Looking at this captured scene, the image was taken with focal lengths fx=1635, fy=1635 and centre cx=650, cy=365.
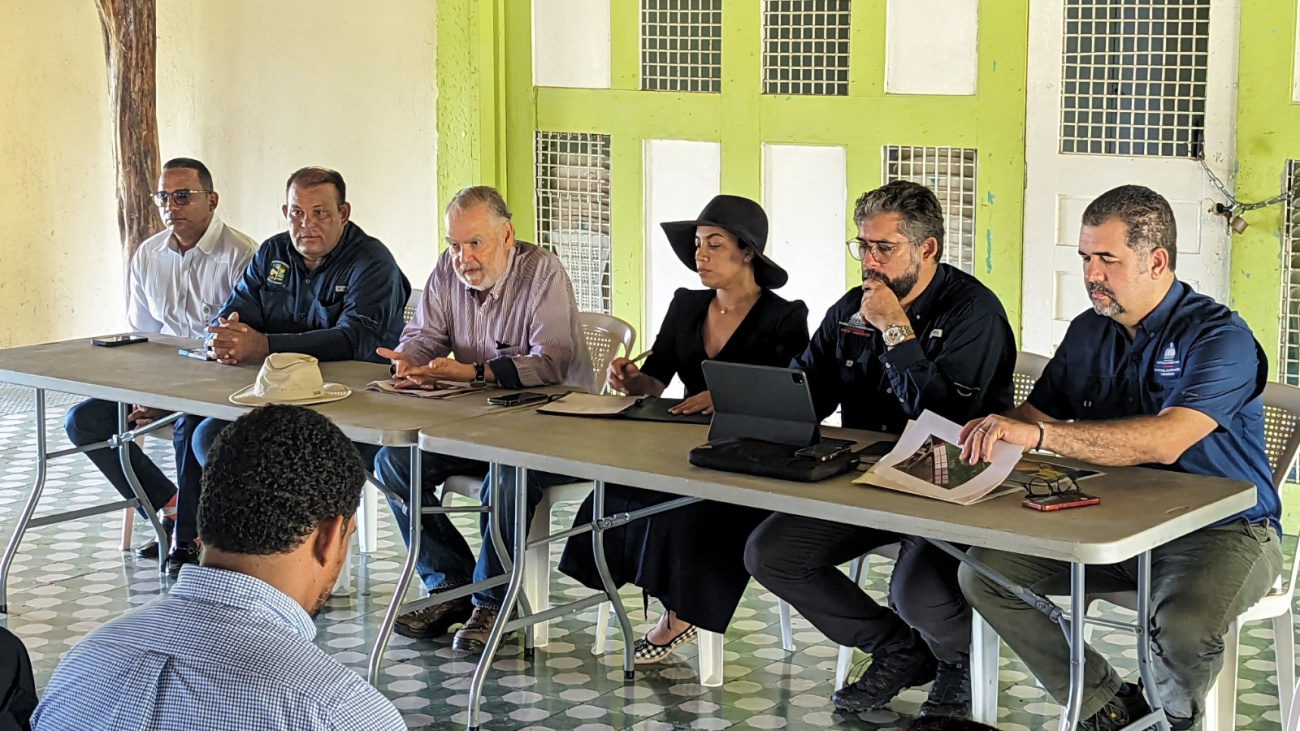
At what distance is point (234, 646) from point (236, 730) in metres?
0.09

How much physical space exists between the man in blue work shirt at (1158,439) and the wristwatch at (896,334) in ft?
1.28

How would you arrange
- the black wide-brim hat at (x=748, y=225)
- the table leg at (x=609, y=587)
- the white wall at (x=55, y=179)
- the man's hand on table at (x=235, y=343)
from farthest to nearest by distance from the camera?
the white wall at (x=55, y=179) → the man's hand on table at (x=235, y=343) → the black wide-brim hat at (x=748, y=225) → the table leg at (x=609, y=587)

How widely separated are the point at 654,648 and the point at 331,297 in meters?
1.53

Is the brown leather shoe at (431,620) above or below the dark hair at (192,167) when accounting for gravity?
below

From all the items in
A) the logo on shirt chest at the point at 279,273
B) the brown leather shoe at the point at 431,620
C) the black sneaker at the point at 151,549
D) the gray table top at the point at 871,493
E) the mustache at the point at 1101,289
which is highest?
the mustache at the point at 1101,289

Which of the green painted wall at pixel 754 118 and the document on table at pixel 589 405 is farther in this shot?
the green painted wall at pixel 754 118

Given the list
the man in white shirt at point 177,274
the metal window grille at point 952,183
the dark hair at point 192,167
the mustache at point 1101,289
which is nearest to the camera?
the mustache at point 1101,289

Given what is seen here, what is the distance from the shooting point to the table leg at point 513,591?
3.70 metres

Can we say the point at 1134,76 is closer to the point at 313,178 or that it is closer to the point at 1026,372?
the point at 1026,372

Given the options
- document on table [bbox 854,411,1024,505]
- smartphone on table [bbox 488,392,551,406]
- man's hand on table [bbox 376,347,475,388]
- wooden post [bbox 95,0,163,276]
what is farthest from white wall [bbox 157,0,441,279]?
document on table [bbox 854,411,1024,505]

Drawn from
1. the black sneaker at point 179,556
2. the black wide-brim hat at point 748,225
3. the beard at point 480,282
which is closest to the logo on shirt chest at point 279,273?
the beard at point 480,282

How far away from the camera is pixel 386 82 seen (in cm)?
676

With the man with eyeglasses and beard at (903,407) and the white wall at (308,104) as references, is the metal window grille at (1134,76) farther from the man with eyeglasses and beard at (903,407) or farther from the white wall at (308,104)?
the white wall at (308,104)

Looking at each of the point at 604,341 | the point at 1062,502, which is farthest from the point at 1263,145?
the point at 1062,502
